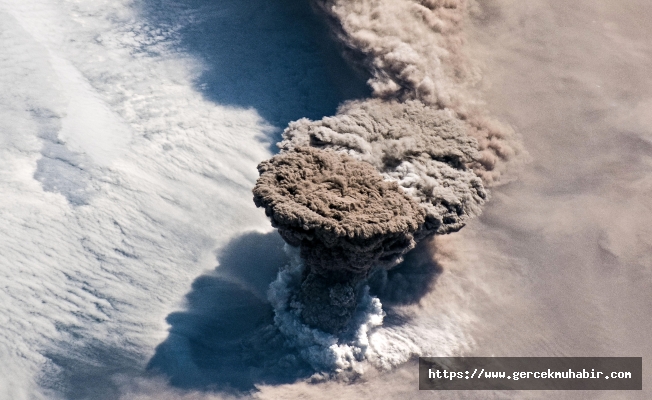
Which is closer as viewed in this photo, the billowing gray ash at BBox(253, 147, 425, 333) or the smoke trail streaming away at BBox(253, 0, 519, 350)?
the billowing gray ash at BBox(253, 147, 425, 333)

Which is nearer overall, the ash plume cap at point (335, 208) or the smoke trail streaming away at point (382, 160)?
the ash plume cap at point (335, 208)

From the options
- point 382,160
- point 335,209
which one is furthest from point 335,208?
point 382,160

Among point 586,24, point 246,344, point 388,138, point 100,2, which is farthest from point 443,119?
point 100,2

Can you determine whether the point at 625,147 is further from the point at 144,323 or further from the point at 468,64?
the point at 144,323

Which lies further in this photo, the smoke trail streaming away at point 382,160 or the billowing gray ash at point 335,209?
the smoke trail streaming away at point 382,160

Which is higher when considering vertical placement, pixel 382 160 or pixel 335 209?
pixel 382 160

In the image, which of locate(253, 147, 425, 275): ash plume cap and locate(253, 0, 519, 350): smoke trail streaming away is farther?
locate(253, 0, 519, 350): smoke trail streaming away

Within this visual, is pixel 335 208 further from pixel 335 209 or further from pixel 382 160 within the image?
pixel 382 160

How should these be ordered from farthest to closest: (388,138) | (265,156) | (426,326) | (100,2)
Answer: (100,2)
(265,156)
(426,326)
(388,138)
